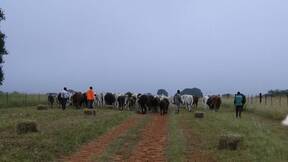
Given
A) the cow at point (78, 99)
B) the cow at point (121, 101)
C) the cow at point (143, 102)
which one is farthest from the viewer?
the cow at point (121, 101)

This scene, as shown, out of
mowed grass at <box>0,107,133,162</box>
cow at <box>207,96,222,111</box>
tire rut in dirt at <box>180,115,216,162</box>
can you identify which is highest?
cow at <box>207,96,222,111</box>

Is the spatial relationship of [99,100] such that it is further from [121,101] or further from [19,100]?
[19,100]

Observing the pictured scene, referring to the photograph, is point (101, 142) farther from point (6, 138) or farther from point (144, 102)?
point (144, 102)

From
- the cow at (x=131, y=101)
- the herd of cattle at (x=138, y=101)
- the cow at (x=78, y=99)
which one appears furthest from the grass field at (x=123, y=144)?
the cow at (x=131, y=101)

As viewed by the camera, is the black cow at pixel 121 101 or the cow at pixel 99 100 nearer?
the black cow at pixel 121 101

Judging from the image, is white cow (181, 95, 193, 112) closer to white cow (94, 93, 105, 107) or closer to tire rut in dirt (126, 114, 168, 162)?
white cow (94, 93, 105, 107)

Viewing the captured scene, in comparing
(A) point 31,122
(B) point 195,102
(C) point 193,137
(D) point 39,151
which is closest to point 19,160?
(D) point 39,151

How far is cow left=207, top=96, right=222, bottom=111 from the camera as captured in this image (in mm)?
50741

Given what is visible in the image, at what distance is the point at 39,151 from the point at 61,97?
29504 millimetres

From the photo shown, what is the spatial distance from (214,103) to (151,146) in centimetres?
3186

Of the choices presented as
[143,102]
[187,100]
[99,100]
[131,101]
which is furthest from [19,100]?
[187,100]

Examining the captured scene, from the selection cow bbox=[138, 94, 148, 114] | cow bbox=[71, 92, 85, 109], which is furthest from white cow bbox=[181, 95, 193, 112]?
cow bbox=[71, 92, 85, 109]

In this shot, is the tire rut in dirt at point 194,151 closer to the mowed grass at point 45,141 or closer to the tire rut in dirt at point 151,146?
the tire rut in dirt at point 151,146

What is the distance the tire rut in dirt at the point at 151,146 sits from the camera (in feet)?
55.7
